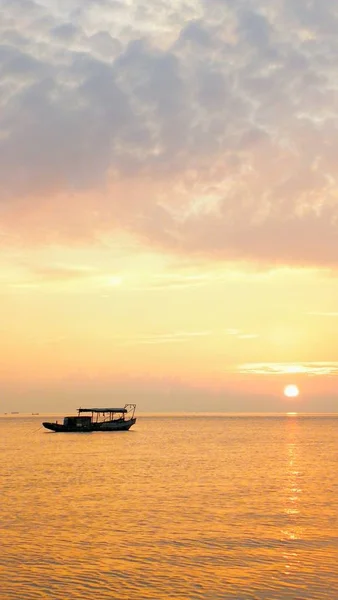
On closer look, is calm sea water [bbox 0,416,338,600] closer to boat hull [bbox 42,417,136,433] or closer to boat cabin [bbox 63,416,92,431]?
boat hull [bbox 42,417,136,433]

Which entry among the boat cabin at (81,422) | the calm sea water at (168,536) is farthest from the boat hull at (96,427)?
the calm sea water at (168,536)

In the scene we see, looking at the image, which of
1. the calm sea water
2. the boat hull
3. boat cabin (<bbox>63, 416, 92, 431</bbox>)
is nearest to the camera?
the calm sea water

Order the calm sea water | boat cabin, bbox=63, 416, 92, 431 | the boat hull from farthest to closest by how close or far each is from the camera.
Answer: boat cabin, bbox=63, 416, 92, 431, the boat hull, the calm sea water

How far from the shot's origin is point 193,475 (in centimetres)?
6456

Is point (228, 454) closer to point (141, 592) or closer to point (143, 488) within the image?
point (143, 488)

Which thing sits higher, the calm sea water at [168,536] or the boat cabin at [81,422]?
the boat cabin at [81,422]

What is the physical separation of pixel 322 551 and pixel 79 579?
1149 centimetres

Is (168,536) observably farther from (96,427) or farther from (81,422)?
(81,422)

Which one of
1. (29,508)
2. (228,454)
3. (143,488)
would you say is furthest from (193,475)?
(228,454)

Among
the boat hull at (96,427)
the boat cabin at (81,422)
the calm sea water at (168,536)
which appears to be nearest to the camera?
the calm sea water at (168,536)

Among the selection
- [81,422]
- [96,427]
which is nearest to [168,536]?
[96,427]

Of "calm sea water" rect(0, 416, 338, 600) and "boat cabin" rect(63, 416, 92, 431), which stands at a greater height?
"boat cabin" rect(63, 416, 92, 431)

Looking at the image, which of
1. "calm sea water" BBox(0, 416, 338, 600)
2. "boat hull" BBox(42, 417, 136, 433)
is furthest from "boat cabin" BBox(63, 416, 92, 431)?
"calm sea water" BBox(0, 416, 338, 600)

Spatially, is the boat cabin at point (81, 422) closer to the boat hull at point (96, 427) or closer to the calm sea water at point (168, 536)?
the boat hull at point (96, 427)
